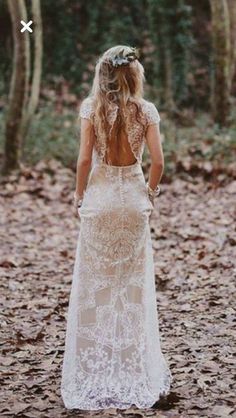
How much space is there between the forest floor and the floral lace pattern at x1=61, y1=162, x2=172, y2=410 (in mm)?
231

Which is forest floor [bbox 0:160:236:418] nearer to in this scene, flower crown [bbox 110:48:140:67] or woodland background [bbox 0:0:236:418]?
woodland background [bbox 0:0:236:418]

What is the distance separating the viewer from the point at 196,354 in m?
5.67

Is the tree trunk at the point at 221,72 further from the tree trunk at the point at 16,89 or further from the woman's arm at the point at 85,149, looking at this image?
the woman's arm at the point at 85,149

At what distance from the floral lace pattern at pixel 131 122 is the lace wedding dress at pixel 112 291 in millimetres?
15

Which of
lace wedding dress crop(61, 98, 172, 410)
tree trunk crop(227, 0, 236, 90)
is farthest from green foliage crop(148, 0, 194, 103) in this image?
lace wedding dress crop(61, 98, 172, 410)

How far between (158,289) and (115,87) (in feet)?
11.9

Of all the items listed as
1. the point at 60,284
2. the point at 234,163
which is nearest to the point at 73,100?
the point at 234,163

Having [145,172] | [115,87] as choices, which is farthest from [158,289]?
[145,172]

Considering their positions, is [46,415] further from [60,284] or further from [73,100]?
[73,100]

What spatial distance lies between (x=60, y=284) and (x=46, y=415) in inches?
139

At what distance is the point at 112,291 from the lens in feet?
15.6

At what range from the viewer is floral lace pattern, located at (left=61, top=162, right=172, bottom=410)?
472 centimetres

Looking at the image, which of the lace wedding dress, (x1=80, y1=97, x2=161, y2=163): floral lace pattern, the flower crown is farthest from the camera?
the lace wedding dress

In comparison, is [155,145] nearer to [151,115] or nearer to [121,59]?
[151,115]
